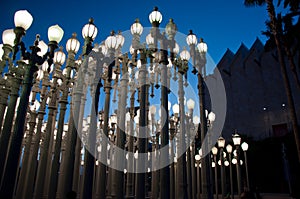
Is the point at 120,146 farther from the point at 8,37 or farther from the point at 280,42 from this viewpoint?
the point at 280,42

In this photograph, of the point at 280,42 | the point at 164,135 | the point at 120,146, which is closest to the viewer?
the point at 164,135

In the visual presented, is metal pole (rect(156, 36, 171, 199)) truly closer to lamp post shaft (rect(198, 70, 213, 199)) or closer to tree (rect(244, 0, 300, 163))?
lamp post shaft (rect(198, 70, 213, 199))

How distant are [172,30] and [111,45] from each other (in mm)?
2564

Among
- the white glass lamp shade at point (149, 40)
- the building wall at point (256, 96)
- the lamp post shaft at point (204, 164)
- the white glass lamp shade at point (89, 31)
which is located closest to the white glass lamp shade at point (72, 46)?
the white glass lamp shade at point (89, 31)

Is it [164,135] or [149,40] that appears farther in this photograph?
[149,40]

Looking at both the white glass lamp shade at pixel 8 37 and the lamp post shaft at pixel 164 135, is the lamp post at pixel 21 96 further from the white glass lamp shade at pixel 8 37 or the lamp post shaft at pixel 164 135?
the lamp post shaft at pixel 164 135

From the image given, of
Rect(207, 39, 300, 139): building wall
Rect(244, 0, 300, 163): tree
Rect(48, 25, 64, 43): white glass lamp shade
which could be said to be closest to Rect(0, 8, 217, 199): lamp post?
Rect(48, 25, 64, 43): white glass lamp shade

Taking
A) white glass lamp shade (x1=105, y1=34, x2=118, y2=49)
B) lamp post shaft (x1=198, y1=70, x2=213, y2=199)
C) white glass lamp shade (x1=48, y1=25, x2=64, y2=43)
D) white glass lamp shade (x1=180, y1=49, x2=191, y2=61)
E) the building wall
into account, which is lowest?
lamp post shaft (x1=198, y1=70, x2=213, y2=199)

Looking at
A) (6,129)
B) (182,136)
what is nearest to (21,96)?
(6,129)

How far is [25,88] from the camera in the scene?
18.6ft

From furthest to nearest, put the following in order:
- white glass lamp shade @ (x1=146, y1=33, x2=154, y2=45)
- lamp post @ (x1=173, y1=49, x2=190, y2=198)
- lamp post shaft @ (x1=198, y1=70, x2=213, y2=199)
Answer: white glass lamp shade @ (x1=146, y1=33, x2=154, y2=45) < lamp post shaft @ (x1=198, y1=70, x2=213, y2=199) < lamp post @ (x1=173, y1=49, x2=190, y2=198)

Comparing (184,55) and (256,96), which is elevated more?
(256,96)

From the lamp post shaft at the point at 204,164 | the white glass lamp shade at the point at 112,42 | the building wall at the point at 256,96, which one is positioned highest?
the building wall at the point at 256,96

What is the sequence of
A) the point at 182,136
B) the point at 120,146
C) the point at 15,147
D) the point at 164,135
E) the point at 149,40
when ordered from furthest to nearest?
the point at 182,136, the point at 149,40, the point at 120,146, the point at 164,135, the point at 15,147
